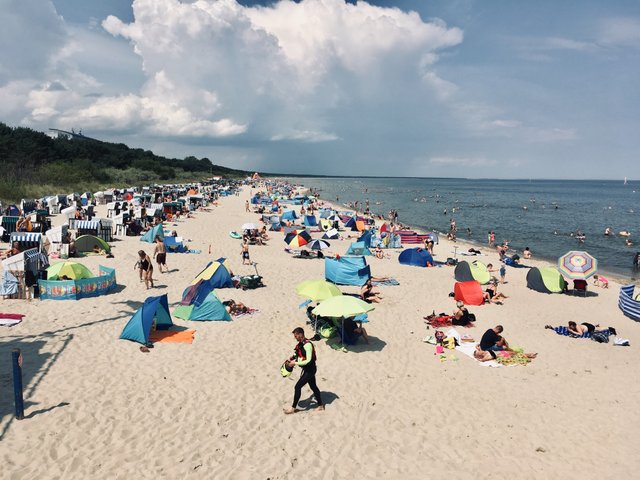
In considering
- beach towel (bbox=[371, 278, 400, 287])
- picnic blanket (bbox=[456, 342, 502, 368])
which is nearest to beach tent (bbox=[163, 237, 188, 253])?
beach towel (bbox=[371, 278, 400, 287])

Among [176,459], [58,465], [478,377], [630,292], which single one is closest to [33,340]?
[58,465]

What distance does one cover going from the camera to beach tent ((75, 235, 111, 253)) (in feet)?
57.5

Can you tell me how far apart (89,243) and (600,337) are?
61.1 ft

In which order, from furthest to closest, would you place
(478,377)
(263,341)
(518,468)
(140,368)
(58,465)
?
(263,341) → (478,377) → (140,368) → (518,468) → (58,465)

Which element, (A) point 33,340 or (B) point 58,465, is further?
(A) point 33,340

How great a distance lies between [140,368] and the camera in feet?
25.5

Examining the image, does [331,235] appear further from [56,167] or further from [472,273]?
[56,167]

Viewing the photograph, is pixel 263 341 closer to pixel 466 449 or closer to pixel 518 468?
pixel 466 449

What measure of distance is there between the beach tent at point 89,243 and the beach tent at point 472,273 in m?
14.6

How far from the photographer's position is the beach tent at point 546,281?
1541 centimetres

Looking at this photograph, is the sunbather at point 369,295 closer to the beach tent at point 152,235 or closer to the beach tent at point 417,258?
the beach tent at point 417,258

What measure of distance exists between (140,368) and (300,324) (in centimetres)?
411

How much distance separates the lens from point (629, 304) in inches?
523

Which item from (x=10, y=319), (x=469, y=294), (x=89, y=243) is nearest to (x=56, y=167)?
(x=89, y=243)
